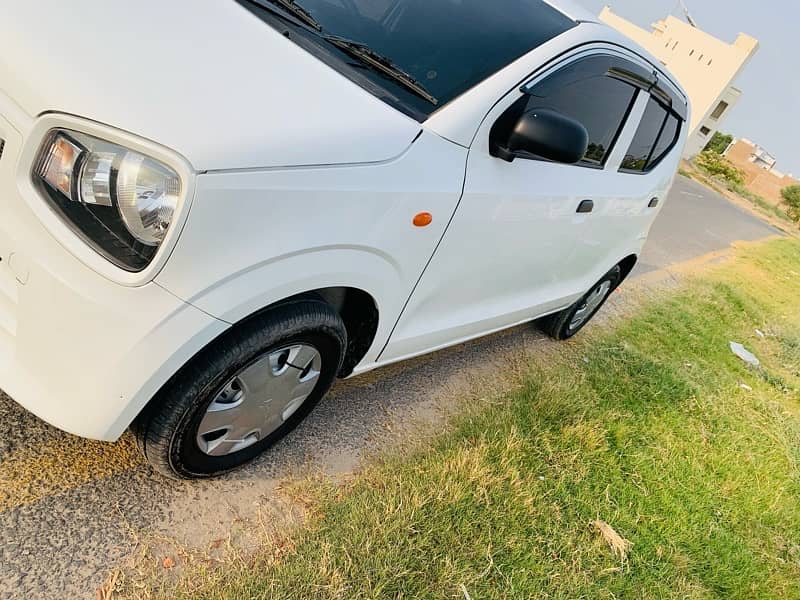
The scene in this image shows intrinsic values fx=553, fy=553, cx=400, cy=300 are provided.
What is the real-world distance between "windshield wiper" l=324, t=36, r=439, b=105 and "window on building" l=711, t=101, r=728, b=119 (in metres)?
60.3

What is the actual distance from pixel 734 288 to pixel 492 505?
8285mm

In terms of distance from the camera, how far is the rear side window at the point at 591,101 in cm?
230

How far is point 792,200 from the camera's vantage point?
46.4 meters

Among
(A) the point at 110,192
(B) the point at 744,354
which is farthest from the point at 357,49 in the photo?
(B) the point at 744,354

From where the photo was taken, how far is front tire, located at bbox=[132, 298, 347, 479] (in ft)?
5.24

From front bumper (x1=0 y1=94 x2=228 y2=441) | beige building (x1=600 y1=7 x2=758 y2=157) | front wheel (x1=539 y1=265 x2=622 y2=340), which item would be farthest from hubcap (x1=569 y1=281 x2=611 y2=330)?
beige building (x1=600 y1=7 x2=758 y2=157)

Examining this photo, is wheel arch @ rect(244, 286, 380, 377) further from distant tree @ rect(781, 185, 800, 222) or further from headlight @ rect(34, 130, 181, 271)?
distant tree @ rect(781, 185, 800, 222)

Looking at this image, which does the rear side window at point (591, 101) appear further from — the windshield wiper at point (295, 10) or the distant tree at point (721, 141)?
the distant tree at point (721, 141)

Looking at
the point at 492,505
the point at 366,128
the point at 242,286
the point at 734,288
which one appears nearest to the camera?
the point at 242,286

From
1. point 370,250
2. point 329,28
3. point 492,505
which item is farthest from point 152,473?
point 329,28

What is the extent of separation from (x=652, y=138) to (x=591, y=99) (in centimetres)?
111

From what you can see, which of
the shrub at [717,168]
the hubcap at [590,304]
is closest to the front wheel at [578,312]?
the hubcap at [590,304]

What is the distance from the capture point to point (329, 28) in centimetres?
207

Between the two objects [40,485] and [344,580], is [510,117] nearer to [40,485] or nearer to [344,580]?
[344,580]
